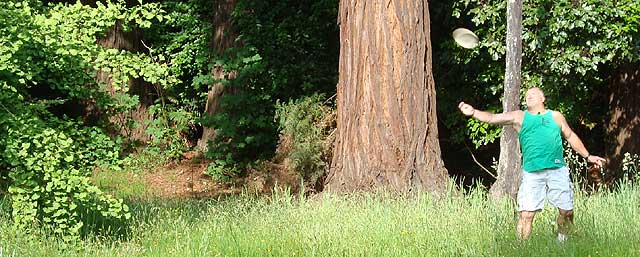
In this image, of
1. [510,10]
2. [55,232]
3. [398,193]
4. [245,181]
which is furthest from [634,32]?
[55,232]

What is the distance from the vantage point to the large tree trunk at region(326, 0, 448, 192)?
1179cm

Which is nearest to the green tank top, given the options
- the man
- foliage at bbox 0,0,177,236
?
the man

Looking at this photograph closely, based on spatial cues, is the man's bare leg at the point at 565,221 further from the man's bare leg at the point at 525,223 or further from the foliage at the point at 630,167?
the foliage at the point at 630,167

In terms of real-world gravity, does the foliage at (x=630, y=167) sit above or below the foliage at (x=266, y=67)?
below

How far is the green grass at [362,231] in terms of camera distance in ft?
26.4

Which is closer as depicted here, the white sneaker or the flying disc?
the white sneaker

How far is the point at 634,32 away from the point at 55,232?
878 centimetres

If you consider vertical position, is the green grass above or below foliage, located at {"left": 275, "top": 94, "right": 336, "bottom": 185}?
below

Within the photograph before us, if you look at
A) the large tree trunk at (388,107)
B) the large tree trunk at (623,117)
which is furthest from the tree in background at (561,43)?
the large tree trunk at (388,107)

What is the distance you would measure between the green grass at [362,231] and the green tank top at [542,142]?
0.64 metres

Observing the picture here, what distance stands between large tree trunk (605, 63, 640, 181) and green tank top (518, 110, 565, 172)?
25.9 ft

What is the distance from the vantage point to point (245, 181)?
1775cm

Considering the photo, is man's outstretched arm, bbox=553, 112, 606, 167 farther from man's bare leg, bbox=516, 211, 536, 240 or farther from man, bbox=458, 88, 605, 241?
man's bare leg, bbox=516, 211, 536, 240

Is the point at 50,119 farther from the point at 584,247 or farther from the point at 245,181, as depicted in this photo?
the point at 245,181
